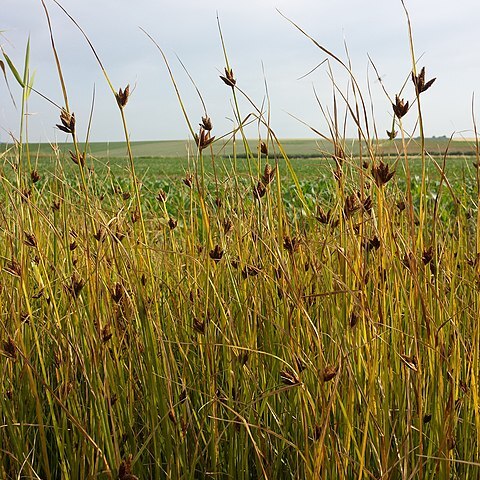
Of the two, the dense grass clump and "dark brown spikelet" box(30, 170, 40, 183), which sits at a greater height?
"dark brown spikelet" box(30, 170, 40, 183)

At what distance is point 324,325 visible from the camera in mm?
1734

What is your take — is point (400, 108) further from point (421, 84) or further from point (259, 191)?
point (259, 191)

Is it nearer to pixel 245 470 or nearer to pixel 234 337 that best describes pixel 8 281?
pixel 234 337

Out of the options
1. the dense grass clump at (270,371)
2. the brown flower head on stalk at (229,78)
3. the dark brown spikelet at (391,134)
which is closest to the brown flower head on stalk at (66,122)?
the dense grass clump at (270,371)

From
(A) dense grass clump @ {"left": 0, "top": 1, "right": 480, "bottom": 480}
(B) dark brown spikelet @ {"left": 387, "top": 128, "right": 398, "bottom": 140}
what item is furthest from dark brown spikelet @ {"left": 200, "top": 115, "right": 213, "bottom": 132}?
(B) dark brown spikelet @ {"left": 387, "top": 128, "right": 398, "bottom": 140}

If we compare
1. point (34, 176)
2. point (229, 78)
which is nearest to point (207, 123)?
point (229, 78)

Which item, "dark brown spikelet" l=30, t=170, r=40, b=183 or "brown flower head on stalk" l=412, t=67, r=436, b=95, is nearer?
"brown flower head on stalk" l=412, t=67, r=436, b=95

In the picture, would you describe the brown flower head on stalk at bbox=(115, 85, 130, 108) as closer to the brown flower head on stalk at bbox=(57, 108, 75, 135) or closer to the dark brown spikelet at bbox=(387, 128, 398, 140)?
the brown flower head on stalk at bbox=(57, 108, 75, 135)

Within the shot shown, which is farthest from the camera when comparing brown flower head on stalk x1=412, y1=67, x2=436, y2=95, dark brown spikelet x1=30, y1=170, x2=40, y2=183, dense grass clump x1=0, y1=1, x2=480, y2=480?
dark brown spikelet x1=30, y1=170, x2=40, y2=183

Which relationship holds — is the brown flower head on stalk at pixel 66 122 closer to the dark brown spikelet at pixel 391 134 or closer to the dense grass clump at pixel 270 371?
the dense grass clump at pixel 270 371

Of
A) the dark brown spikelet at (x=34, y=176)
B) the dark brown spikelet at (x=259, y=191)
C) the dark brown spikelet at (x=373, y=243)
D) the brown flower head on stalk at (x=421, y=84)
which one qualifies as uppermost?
the brown flower head on stalk at (x=421, y=84)

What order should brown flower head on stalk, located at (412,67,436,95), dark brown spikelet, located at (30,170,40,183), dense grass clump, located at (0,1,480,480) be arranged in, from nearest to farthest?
brown flower head on stalk, located at (412,67,436,95)
dense grass clump, located at (0,1,480,480)
dark brown spikelet, located at (30,170,40,183)

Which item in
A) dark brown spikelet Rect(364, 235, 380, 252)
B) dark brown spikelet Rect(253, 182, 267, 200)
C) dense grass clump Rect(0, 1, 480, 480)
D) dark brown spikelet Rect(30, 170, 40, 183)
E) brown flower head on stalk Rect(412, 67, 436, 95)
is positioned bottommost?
dense grass clump Rect(0, 1, 480, 480)

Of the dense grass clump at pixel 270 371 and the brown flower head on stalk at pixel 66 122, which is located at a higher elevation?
the brown flower head on stalk at pixel 66 122
